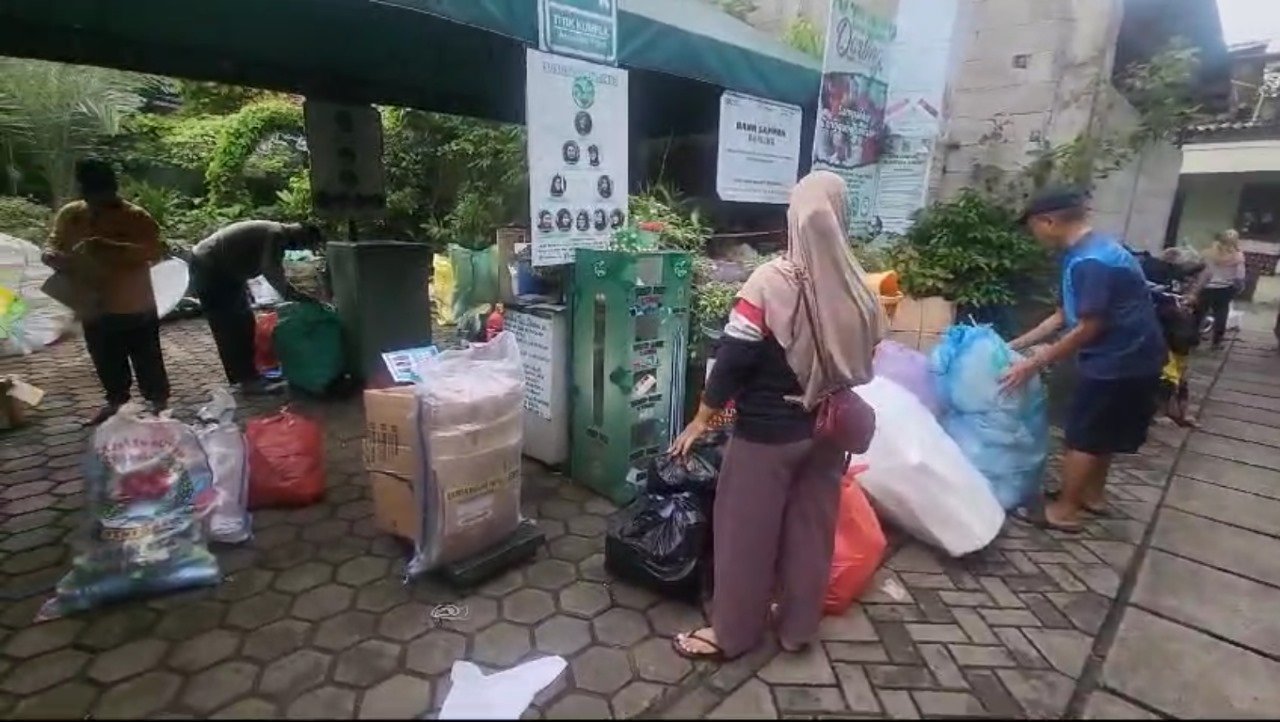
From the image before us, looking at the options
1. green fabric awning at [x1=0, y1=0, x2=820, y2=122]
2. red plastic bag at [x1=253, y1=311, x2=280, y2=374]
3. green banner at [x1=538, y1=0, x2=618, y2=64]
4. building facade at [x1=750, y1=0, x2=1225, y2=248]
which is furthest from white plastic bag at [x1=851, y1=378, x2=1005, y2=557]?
red plastic bag at [x1=253, y1=311, x2=280, y2=374]

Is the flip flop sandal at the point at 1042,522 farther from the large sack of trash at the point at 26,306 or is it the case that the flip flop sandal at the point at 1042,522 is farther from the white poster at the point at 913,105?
the large sack of trash at the point at 26,306

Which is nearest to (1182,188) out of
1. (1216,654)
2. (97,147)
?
(1216,654)

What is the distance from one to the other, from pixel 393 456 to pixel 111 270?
247cm

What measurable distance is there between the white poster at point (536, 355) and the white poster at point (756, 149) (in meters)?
1.71

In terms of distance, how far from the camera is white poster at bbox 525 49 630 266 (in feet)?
9.84

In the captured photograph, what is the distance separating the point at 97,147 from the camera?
33.7 feet

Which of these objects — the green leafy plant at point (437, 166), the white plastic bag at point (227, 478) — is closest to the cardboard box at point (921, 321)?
the white plastic bag at point (227, 478)

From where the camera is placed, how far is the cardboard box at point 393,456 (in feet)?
8.77

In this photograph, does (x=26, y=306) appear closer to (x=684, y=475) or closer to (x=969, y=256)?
(x=684, y=475)

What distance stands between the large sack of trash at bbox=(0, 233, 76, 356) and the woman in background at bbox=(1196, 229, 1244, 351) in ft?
44.3

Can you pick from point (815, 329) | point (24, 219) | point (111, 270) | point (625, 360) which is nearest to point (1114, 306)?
point (815, 329)

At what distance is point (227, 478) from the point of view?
113 inches

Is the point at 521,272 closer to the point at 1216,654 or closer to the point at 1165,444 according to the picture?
the point at 1216,654

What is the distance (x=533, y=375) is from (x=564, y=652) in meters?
1.70
